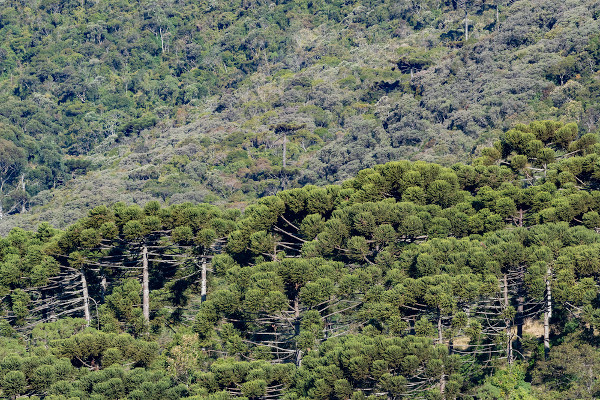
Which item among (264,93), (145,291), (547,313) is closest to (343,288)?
(547,313)

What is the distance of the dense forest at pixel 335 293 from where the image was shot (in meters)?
40.5

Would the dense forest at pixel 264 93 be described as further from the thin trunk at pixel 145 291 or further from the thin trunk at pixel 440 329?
the thin trunk at pixel 440 329

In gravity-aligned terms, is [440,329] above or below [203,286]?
below

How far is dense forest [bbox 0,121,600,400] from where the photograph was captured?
4047 cm

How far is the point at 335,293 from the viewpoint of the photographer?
46281 mm

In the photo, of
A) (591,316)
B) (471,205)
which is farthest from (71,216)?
(591,316)

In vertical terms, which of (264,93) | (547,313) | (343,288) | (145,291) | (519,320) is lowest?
(519,320)

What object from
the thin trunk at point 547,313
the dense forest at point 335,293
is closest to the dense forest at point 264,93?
the dense forest at point 335,293

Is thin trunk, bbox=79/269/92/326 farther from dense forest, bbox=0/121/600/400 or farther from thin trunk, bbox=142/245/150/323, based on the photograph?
thin trunk, bbox=142/245/150/323

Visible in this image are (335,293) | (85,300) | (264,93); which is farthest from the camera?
(264,93)

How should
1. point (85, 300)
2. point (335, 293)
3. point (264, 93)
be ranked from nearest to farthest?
1. point (335, 293)
2. point (85, 300)
3. point (264, 93)

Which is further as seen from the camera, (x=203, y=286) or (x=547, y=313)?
(x=203, y=286)

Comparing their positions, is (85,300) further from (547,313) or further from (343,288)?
(547,313)

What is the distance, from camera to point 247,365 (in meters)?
41.5
